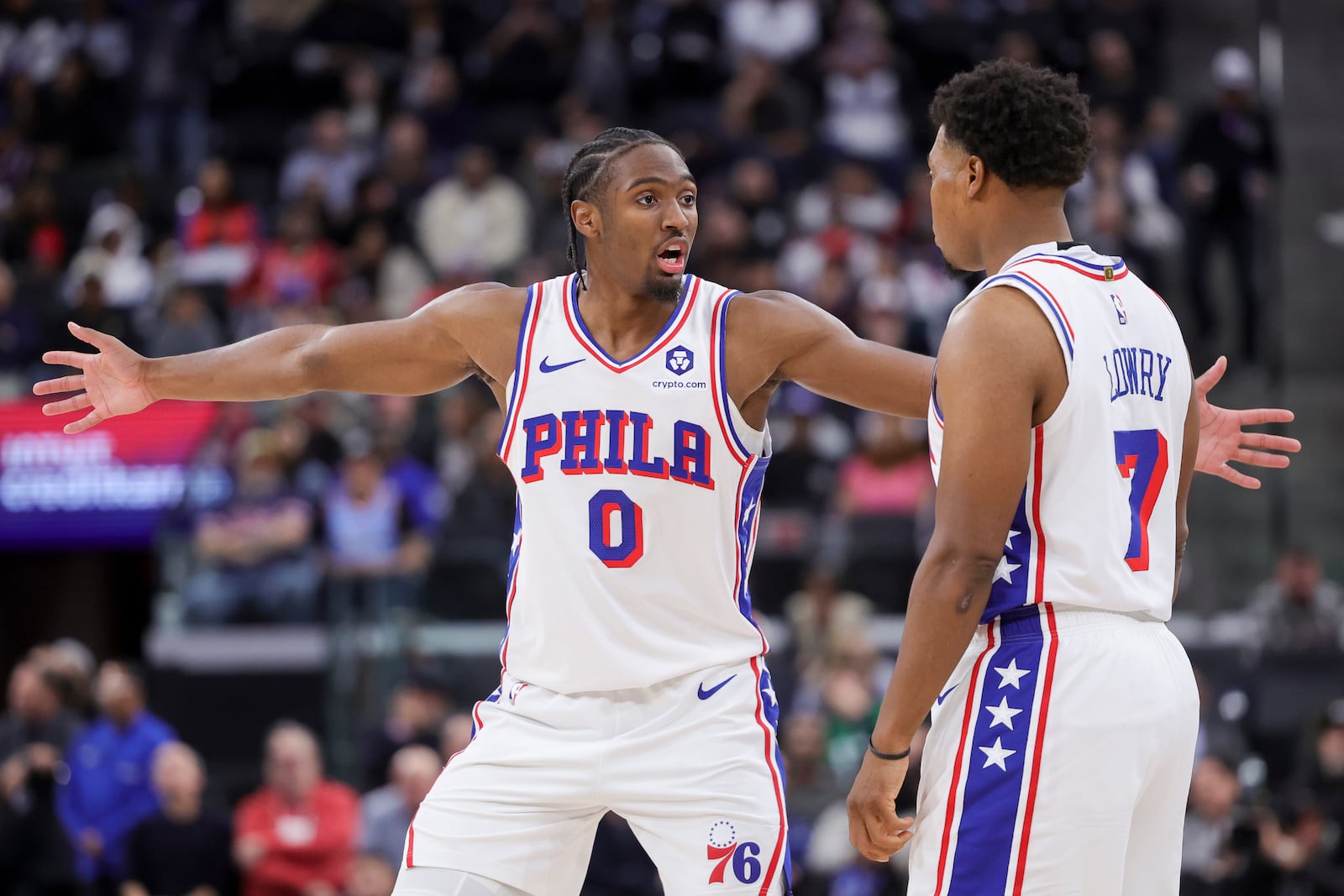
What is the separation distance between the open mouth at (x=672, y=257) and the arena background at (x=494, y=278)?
16.5ft

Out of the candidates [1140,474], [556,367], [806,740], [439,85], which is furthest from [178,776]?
[439,85]

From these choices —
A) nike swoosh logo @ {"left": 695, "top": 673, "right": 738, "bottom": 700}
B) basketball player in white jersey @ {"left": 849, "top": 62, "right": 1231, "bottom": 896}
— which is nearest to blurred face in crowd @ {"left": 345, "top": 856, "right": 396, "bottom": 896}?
nike swoosh logo @ {"left": 695, "top": 673, "right": 738, "bottom": 700}

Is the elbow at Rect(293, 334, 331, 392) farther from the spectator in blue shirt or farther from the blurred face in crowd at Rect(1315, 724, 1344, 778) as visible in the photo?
the blurred face in crowd at Rect(1315, 724, 1344, 778)

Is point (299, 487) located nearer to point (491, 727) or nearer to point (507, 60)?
point (507, 60)

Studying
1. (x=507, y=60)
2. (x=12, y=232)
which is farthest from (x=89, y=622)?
(x=507, y=60)

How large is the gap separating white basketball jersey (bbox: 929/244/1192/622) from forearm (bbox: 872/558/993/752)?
7.2 inches

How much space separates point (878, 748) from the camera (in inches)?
147

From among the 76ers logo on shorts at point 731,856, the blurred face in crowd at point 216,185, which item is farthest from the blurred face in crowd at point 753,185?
the 76ers logo on shorts at point 731,856

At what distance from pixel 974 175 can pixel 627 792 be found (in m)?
1.81

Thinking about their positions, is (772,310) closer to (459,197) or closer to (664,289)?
(664,289)

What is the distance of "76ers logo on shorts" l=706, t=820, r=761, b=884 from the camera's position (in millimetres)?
4379

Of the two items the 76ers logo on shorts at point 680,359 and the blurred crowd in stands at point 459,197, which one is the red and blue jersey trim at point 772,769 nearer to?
the 76ers logo on shorts at point 680,359

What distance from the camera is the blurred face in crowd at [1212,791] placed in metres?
9.04

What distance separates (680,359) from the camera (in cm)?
469
